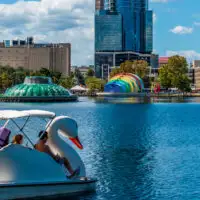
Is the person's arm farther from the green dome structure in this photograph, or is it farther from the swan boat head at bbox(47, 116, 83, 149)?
the green dome structure

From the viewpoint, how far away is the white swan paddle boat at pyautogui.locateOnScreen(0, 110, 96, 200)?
898 inches

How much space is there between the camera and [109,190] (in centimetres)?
2641

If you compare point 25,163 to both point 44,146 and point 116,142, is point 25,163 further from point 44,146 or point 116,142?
point 116,142

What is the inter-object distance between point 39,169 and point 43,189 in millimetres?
811

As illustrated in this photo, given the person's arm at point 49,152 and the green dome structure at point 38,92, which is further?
the green dome structure at point 38,92

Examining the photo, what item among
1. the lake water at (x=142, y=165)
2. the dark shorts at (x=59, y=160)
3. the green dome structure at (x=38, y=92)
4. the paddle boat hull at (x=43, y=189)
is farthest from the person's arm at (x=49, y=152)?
the green dome structure at (x=38, y=92)

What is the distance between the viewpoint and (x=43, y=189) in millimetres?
23375

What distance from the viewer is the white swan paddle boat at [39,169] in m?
22.8

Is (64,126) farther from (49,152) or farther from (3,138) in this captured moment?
(3,138)

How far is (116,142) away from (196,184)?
19141 mm

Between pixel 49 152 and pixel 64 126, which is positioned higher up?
pixel 64 126

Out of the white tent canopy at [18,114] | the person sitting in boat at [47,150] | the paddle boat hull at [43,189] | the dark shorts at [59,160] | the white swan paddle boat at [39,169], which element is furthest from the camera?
the dark shorts at [59,160]

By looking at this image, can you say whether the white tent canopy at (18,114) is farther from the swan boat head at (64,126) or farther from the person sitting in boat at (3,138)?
the person sitting in boat at (3,138)

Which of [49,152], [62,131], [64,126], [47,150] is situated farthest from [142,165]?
[47,150]
